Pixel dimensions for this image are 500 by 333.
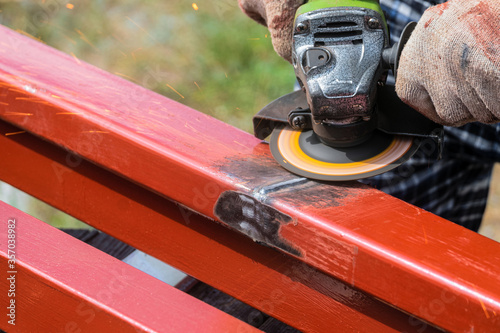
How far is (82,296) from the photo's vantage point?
3.84 ft

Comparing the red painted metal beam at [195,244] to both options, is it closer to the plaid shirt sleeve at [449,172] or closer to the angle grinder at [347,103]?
the angle grinder at [347,103]

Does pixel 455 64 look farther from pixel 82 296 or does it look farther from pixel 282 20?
pixel 82 296

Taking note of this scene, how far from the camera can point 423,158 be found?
6.02ft

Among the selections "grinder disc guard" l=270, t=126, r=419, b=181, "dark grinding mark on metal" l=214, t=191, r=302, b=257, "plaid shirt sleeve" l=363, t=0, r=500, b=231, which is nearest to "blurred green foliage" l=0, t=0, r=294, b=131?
"plaid shirt sleeve" l=363, t=0, r=500, b=231

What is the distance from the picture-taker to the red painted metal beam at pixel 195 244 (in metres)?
1.15

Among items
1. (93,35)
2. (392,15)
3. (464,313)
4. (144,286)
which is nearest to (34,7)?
(93,35)

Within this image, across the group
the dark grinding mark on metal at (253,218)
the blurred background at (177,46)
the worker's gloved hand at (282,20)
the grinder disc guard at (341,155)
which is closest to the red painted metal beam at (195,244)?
the dark grinding mark on metal at (253,218)

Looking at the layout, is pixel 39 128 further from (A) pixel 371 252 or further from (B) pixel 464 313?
(B) pixel 464 313

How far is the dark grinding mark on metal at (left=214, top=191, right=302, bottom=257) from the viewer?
3.71ft

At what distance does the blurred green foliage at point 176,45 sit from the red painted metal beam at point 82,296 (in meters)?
3.17

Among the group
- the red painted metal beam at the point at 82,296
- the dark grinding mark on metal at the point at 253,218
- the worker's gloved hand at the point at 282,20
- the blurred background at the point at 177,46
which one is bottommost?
the blurred background at the point at 177,46

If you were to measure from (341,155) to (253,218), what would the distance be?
0.33m

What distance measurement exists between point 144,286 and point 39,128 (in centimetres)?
46

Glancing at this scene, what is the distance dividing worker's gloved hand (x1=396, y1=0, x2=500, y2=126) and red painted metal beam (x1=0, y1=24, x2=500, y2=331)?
0.77 ft
